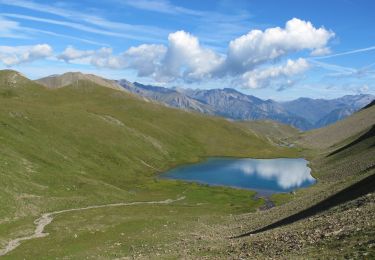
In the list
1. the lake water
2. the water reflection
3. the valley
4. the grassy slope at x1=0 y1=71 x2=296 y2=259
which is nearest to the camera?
the valley

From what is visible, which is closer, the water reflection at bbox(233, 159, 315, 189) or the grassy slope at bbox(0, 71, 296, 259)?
the grassy slope at bbox(0, 71, 296, 259)

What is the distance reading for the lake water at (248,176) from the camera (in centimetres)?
13925

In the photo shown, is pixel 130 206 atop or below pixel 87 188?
below

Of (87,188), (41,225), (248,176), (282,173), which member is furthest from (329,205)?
(282,173)

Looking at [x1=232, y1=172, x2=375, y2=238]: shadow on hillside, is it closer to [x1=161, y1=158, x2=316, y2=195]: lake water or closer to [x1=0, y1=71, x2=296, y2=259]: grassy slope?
[x1=0, y1=71, x2=296, y2=259]: grassy slope

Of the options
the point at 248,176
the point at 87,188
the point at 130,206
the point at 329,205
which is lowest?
the point at 130,206

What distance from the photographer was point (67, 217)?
70.9 meters

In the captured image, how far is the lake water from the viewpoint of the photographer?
457 feet

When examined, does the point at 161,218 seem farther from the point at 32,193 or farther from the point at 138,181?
the point at 138,181

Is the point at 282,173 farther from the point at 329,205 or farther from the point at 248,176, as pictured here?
the point at 329,205

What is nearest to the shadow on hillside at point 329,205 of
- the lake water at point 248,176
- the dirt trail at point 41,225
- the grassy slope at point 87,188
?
the grassy slope at point 87,188

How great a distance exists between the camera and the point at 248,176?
161500 mm

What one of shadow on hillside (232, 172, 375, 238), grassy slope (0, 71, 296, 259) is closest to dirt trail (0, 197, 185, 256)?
grassy slope (0, 71, 296, 259)

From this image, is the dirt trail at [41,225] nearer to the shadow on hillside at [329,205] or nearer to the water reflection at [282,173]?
the shadow on hillside at [329,205]
